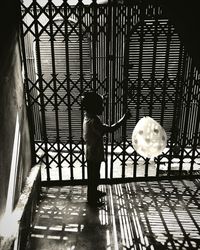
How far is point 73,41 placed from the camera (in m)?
6.93

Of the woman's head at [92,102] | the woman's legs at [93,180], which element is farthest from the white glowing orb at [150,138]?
the woman's legs at [93,180]

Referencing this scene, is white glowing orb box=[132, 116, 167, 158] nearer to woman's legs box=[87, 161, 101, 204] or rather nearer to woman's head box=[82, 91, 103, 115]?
woman's head box=[82, 91, 103, 115]

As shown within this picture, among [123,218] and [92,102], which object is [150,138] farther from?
[123,218]

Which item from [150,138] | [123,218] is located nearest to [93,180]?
[123,218]

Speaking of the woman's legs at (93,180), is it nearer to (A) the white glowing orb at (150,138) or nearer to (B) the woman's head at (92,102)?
(B) the woman's head at (92,102)

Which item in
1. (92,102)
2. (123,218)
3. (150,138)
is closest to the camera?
(150,138)

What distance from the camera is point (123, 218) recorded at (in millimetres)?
5473

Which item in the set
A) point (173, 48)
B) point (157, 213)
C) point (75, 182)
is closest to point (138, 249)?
point (157, 213)

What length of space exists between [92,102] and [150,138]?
6.02 feet

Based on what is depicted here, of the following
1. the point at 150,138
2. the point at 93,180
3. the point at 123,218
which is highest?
the point at 150,138

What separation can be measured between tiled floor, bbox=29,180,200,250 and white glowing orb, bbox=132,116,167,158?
2227 mm

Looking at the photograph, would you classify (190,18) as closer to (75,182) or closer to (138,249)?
(138,249)

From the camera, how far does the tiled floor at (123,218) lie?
4.88 metres

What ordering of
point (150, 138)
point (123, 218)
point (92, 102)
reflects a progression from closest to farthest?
point (150, 138) < point (92, 102) < point (123, 218)
